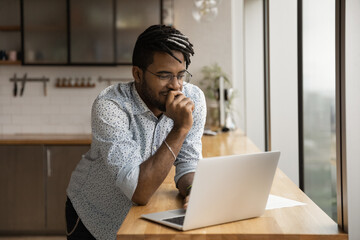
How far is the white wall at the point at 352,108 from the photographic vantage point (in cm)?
133

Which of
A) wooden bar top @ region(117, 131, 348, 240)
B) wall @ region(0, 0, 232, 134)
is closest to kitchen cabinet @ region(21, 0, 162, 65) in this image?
wall @ region(0, 0, 232, 134)

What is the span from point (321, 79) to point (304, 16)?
542 millimetres

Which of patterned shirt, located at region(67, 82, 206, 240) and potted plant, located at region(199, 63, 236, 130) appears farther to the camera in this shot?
potted plant, located at region(199, 63, 236, 130)

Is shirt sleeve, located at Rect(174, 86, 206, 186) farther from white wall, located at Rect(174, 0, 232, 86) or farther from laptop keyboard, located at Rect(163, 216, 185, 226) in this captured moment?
white wall, located at Rect(174, 0, 232, 86)

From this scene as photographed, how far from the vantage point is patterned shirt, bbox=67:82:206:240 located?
1.58 m

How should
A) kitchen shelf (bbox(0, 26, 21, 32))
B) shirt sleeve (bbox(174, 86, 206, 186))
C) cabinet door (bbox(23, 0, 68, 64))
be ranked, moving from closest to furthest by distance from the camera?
shirt sleeve (bbox(174, 86, 206, 186))
cabinet door (bbox(23, 0, 68, 64))
kitchen shelf (bbox(0, 26, 21, 32))

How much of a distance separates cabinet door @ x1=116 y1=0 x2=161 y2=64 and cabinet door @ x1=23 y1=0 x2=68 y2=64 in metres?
0.56

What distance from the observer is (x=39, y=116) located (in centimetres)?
512

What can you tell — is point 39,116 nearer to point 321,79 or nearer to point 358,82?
point 321,79

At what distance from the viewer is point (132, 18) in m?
4.77

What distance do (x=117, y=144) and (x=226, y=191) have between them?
1.49ft

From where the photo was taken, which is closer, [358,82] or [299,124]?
[358,82]

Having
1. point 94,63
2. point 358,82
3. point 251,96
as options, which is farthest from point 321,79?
point 94,63

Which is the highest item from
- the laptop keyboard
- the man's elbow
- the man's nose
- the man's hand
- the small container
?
the small container
